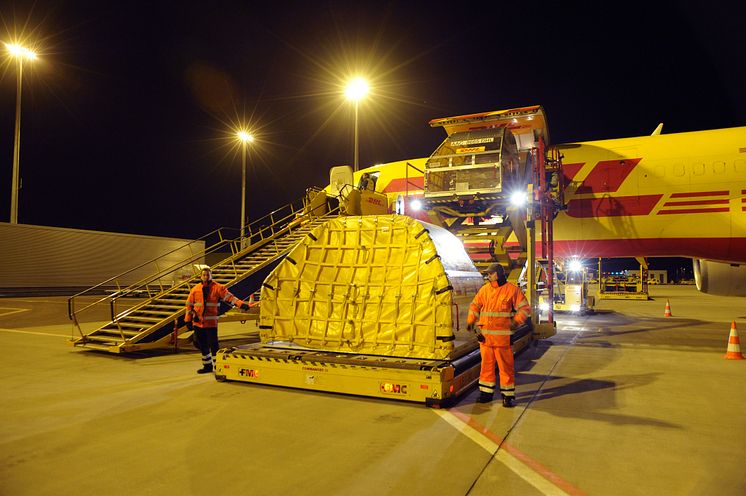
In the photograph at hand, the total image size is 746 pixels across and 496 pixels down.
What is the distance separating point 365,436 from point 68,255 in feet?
110

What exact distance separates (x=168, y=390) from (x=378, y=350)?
3068mm

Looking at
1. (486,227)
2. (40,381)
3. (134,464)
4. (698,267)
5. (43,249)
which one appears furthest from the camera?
(43,249)

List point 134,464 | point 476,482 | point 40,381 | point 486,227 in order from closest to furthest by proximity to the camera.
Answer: point 476,482 → point 134,464 → point 40,381 → point 486,227

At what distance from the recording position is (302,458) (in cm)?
430

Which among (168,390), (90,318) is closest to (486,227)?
(168,390)

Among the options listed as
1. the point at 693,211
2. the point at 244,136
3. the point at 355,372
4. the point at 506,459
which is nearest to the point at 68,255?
the point at 244,136

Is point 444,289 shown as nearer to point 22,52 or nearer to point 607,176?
point 607,176

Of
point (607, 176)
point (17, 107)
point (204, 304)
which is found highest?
point (17, 107)

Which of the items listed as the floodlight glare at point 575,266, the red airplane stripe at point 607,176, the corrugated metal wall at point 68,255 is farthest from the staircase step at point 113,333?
the floodlight glare at point 575,266

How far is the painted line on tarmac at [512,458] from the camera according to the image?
12.1 feet

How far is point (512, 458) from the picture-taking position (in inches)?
169

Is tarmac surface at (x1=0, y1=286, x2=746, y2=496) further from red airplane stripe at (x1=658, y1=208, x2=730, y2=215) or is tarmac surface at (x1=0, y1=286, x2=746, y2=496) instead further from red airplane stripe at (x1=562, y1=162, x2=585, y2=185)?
red airplane stripe at (x1=562, y1=162, x2=585, y2=185)

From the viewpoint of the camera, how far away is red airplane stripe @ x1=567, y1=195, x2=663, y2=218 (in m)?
13.7

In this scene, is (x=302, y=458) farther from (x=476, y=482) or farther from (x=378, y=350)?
(x=378, y=350)
